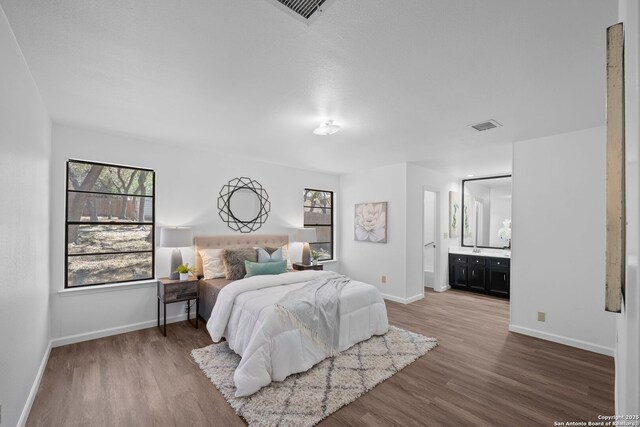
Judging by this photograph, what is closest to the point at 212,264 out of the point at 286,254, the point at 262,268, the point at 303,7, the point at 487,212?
the point at 262,268

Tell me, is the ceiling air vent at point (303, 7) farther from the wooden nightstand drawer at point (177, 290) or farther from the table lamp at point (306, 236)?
the table lamp at point (306, 236)

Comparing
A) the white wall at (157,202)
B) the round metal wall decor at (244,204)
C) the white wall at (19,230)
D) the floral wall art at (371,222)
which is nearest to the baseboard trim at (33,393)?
the white wall at (19,230)

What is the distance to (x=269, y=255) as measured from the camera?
14.4ft

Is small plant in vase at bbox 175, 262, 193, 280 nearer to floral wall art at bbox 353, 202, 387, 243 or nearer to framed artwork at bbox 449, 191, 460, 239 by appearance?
floral wall art at bbox 353, 202, 387, 243

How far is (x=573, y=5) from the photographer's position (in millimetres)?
1469

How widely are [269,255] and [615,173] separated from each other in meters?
3.98

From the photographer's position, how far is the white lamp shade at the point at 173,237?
3.72 metres

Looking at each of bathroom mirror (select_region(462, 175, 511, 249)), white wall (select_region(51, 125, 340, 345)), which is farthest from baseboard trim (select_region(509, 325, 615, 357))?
white wall (select_region(51, 125, 340, 345))

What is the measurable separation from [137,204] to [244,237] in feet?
5.18

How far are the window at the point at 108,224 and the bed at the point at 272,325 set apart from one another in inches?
42.0

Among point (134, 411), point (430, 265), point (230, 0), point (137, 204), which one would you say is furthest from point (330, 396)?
point (430, 265)

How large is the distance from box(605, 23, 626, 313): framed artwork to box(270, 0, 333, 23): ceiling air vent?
3.82 feet

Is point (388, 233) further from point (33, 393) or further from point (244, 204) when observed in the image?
point (33, 393)

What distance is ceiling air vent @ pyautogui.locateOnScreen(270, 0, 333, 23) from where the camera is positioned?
1.46m
